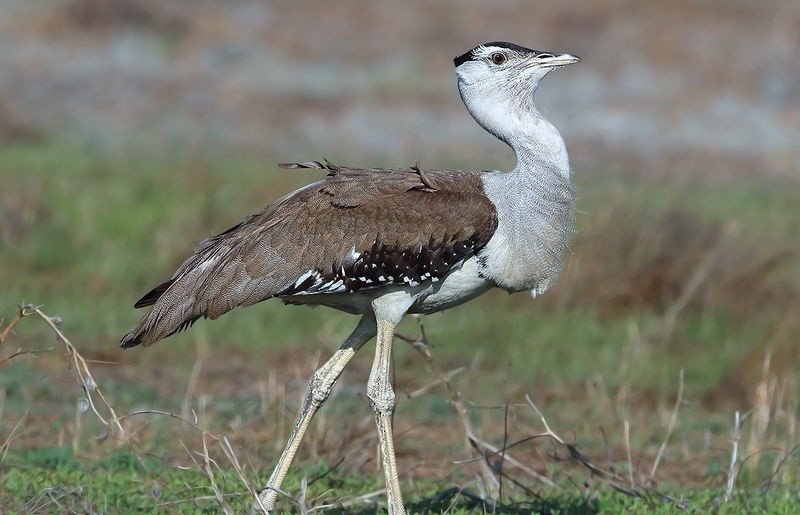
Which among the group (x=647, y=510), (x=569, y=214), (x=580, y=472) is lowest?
(x=580, y=472)

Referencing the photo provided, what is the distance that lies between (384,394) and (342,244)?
67cm

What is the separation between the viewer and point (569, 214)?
6.18 meters

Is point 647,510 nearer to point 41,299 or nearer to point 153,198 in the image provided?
point 41,299

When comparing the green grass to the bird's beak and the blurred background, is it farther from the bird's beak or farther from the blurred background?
the bird's beak

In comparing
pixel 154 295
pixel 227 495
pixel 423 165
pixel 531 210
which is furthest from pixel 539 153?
pixel 423 165

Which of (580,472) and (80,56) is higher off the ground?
(580,472)

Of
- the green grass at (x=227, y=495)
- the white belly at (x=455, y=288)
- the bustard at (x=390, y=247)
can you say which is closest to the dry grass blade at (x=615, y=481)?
the green grass at (x=227, y=495)

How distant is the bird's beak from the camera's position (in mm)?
6266

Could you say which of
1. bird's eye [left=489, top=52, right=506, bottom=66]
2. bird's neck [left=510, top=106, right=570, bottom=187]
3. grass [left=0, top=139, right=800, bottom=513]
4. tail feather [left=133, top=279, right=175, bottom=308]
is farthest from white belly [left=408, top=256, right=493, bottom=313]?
tail feather [left=133, top=279, right=175, bottom=308]

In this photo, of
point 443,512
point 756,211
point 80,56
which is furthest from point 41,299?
point 80,56

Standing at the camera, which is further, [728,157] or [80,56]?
[80,56]

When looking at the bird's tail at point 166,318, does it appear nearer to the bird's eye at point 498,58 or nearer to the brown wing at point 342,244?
the brown wing at point 342,244

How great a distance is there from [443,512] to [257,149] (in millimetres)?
10692

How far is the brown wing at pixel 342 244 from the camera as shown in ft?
19.3
